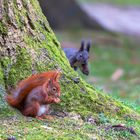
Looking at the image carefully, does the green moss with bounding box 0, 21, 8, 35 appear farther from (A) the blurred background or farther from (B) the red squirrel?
(A) the blurred background

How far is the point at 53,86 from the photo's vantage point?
20.5 ft

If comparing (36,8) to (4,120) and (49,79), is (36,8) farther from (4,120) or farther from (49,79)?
(4,120)

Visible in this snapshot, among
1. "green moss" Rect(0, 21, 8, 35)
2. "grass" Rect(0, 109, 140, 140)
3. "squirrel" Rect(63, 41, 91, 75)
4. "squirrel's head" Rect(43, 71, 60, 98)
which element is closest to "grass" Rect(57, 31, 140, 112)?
"squirrel" Rect(63, 41, 91, 75)

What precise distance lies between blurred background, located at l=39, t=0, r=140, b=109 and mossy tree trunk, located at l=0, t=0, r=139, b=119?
22.8 ft

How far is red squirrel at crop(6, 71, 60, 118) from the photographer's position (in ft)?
20.1

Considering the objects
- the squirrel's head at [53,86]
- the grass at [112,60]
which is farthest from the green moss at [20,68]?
the grass at [112,60]

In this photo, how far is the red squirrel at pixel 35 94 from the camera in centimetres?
614

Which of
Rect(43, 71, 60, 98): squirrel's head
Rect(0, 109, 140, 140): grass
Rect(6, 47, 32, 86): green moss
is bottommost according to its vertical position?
Rect(0, 109, 140, 140): grass

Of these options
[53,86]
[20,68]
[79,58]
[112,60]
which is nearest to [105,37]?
[112,60]

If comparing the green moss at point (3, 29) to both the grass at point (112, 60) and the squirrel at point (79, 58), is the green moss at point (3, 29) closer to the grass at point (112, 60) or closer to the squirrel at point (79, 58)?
the squirrel at point (79, 58)

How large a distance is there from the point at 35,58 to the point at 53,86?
577 millimetres

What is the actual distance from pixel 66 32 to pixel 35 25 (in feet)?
53.8

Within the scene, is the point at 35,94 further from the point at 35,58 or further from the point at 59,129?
the point at 35,58

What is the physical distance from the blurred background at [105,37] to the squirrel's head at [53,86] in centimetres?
764
